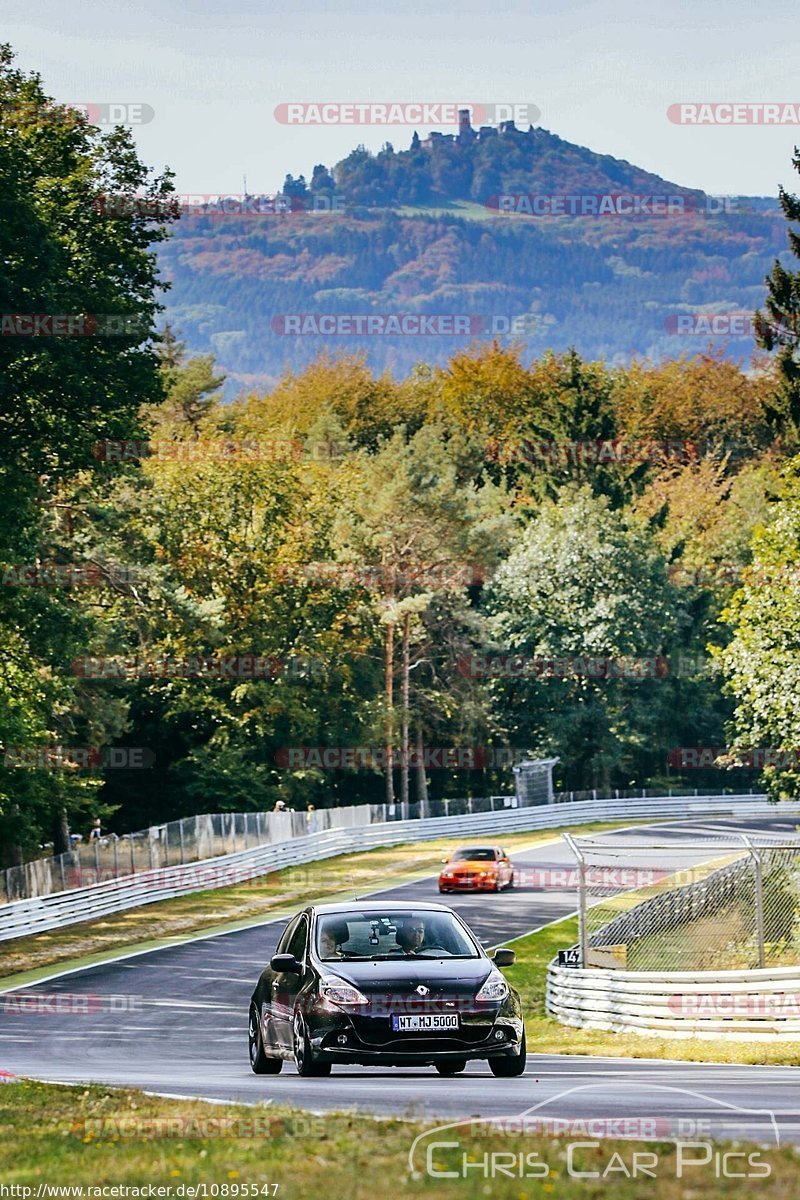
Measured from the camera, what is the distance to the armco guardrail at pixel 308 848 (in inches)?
1603

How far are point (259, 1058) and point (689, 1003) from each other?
24.6ft

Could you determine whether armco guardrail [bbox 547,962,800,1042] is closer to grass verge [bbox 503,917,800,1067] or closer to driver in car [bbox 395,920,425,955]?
grass verge [bbox 503,917,800,1067]

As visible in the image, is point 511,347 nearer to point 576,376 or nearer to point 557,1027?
point 576,376

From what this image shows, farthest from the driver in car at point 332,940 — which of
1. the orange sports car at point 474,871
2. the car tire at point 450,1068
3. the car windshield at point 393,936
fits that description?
the orange sports car at point 474,871

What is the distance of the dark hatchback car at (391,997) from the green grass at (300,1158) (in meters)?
1.85

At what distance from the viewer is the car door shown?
1426 cm

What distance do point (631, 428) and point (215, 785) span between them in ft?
151

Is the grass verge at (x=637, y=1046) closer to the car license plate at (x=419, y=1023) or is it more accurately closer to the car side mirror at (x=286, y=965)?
the car license plate at (x=419, y=1023)

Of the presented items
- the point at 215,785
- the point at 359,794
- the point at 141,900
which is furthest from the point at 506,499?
the point at 141,900

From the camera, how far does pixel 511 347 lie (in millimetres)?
123938

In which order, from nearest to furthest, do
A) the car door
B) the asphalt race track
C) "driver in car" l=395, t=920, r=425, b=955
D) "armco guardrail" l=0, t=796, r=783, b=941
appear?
the asphalt race track
the car door
"driver in car" l=395, t=920, r=425, b=955
"armco guardrail" l=0, t=796, r=783, b=941

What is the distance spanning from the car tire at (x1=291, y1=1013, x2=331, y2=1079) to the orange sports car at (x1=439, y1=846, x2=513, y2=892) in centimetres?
3319

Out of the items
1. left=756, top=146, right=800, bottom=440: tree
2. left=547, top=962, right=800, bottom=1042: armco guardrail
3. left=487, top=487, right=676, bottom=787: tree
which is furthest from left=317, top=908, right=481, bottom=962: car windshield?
left=487, top=487, right=676, bottom=787: tree

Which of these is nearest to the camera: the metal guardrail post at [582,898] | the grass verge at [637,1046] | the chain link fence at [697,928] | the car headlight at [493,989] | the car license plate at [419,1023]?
the car license plate at [419,1023]
